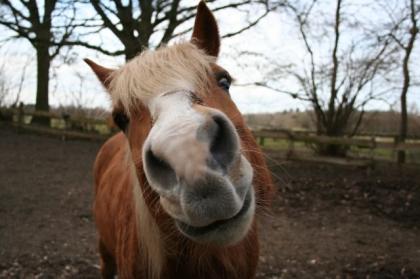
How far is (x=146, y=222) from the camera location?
2.33 metres

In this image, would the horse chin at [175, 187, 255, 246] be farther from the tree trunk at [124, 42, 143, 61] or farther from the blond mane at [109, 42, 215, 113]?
the tree trunk at [124, 42, 143, 61]

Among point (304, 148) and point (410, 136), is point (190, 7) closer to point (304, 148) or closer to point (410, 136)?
point (304, 148)

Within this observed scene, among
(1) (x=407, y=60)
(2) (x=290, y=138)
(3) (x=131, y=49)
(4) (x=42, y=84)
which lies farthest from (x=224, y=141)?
(4) (x=42, y=84)

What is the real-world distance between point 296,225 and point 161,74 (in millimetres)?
5330

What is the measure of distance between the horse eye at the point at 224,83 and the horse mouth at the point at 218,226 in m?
0.84

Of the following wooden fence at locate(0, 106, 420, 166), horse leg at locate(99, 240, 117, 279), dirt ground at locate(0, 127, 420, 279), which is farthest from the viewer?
wooden fence at locate(0, 106, 420, 166)

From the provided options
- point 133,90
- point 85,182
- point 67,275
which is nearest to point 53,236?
point 67,275

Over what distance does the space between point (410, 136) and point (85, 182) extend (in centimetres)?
1021

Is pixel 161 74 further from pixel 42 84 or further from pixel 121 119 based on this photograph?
pixel 42 84

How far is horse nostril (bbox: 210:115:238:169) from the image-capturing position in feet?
4.86

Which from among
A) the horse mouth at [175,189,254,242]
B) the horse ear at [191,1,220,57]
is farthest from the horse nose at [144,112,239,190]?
the horse ear at [191,1,220,57]

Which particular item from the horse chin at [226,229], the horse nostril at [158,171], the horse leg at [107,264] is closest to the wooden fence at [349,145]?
the horse leg at [107,264]

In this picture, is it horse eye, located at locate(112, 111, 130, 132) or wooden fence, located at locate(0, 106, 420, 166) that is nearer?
horse eye, located at locate(112, 111, 130, 132)

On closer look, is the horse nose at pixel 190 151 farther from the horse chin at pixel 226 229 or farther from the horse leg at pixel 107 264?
the horse leg at pixel 107 264
